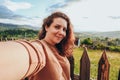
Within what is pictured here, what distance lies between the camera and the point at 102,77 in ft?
10.6

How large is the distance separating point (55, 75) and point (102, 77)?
1.43 metres

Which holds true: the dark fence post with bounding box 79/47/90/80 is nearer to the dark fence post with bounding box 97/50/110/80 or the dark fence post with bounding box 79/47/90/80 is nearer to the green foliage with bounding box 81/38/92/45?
the dark fence post with bounding box 97/50/110/80

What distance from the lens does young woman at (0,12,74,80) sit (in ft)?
2.24

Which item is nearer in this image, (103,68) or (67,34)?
(67,34)

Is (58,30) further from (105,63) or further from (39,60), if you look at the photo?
(39,60)

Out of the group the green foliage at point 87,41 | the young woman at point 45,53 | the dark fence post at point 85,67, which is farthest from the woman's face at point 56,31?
the green foliage at point 87,41

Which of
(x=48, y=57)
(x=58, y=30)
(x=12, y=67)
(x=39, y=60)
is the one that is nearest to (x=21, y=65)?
(x=12, y=67)

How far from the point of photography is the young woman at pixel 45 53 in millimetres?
682

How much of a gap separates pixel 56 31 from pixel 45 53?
0.54 meters

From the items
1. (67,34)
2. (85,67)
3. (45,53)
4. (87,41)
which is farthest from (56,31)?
(87,41)

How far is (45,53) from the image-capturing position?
1835mm

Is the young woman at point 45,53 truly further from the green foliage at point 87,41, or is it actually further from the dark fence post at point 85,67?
the green foliage at point 87,41

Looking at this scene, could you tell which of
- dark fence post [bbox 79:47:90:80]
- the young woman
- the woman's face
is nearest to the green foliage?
dark fence post [bbox 79:47:90:80]

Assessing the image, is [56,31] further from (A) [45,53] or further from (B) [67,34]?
(A) [45,53]
